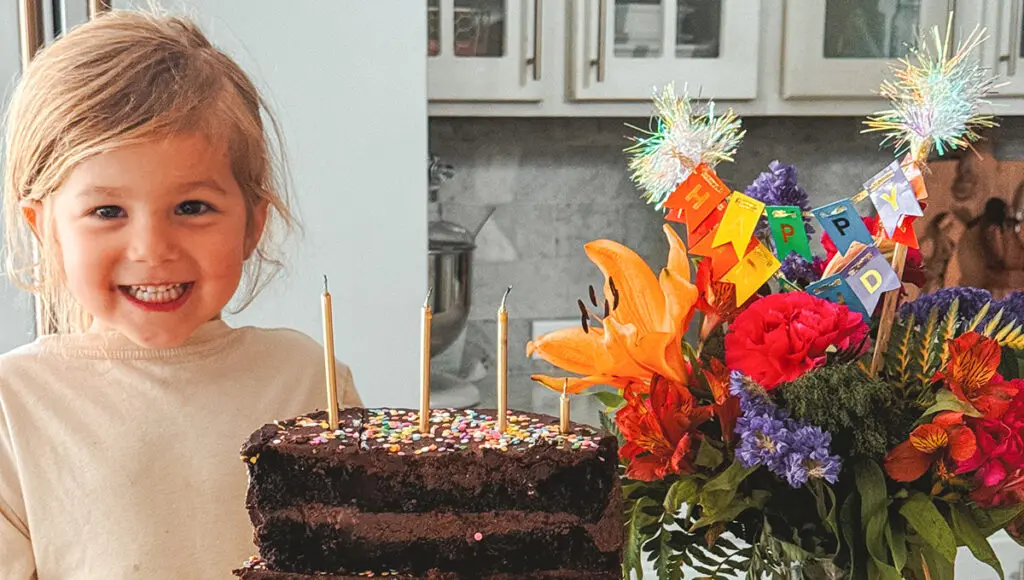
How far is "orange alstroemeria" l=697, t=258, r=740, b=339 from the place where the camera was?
0.71 m

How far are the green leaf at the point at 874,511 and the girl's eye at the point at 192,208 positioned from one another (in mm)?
508

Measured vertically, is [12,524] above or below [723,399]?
below

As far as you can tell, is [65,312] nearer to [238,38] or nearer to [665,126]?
[665,126]

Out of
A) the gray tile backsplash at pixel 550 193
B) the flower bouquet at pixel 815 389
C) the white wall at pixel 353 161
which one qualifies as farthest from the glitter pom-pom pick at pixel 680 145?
the gray tile backsplash at pixel 550 193

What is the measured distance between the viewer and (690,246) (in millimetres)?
738

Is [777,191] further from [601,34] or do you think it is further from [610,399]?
[601,34]

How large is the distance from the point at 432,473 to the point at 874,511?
11.0 inches

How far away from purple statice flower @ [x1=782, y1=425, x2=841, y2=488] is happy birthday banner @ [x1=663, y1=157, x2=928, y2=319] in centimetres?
10

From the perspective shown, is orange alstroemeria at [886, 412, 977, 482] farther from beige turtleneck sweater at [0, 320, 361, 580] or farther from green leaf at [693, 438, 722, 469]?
beige turtleneck sweater at [0, 320, 361, 580]

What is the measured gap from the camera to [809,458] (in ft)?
2.06

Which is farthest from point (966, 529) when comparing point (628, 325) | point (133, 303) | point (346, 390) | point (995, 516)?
point (133, 303)

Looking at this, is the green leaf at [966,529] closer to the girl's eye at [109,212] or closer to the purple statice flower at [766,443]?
the purple statice flower at [766,443]

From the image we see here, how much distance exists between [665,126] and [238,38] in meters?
1.03

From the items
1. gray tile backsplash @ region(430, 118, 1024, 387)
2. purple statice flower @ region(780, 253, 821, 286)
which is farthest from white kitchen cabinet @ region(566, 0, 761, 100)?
purple statice flower @ region(780, 253, 821, 286)
